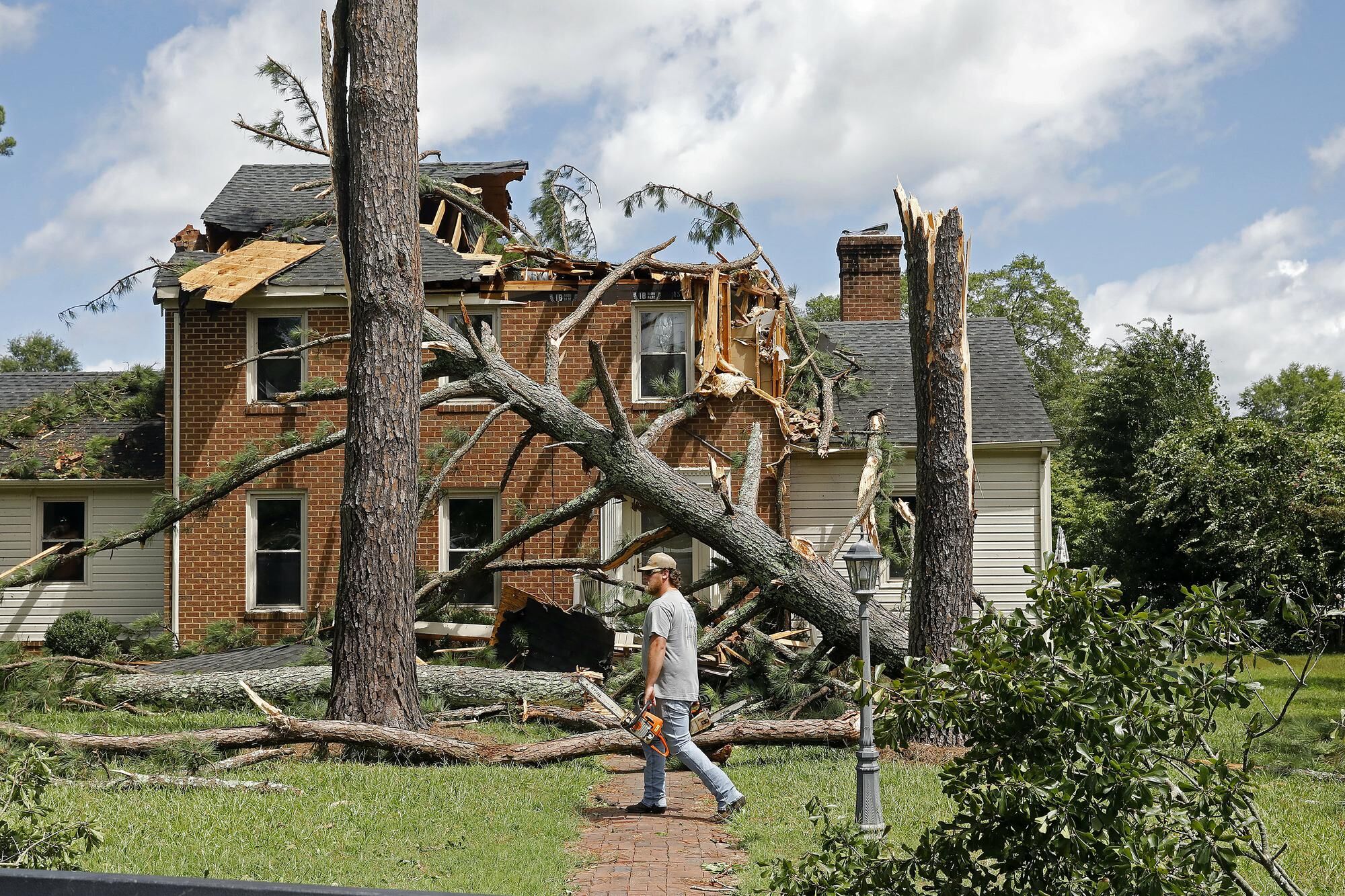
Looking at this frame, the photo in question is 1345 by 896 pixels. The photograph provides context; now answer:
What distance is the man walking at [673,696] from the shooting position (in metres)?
7.28

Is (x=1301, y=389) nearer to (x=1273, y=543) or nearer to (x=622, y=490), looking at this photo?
(x=1273, y=543)

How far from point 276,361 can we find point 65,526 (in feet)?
14.8

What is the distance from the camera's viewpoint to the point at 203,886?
240 cm

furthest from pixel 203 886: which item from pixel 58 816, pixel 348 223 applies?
pixel 348 223

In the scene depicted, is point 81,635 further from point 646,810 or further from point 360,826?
point 646,810

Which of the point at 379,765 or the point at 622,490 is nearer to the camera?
the point at 379,765

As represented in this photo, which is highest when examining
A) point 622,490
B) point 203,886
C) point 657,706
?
point 622,490

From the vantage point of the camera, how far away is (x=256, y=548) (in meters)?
17.1

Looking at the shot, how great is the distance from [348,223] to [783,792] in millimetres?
5874

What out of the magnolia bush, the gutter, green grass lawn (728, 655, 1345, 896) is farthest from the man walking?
the gutter

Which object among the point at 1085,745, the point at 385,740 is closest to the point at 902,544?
the point at 385,740

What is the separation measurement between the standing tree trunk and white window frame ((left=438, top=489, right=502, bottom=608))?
27.7 feet

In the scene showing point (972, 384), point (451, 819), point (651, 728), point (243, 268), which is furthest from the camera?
point (972, 384)

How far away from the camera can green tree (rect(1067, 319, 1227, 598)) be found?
22.0 metres
